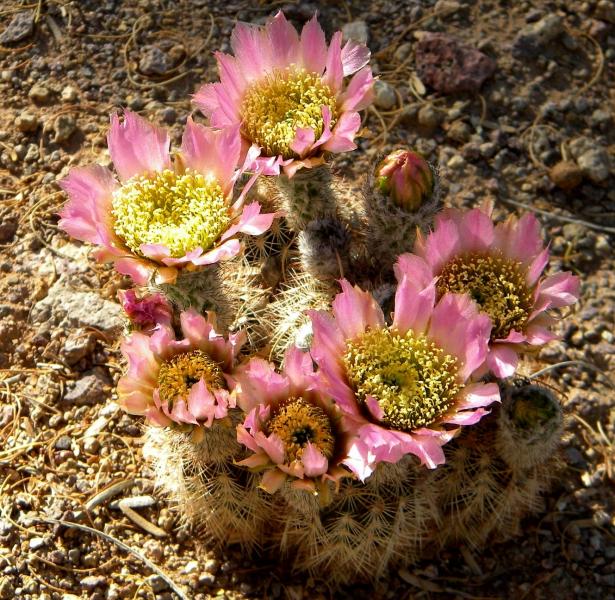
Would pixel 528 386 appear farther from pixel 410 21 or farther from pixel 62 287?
pixel 410 21

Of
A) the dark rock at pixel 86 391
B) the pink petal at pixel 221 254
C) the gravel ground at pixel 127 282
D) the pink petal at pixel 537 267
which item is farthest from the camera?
the dark rock at pixel 86 391

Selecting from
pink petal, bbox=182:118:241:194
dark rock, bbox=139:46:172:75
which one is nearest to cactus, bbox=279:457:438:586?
pink petal, bbox=182:118:241:194

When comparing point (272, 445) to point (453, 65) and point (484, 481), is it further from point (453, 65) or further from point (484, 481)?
point (453, 65)

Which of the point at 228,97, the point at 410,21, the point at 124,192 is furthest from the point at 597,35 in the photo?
the point at 124,192

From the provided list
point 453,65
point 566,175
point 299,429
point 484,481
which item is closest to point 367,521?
point 484,481

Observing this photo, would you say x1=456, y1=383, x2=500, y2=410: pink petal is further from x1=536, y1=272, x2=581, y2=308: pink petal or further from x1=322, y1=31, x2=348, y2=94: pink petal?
x1=322, y1=31, x2=348, y2=94: pink petal

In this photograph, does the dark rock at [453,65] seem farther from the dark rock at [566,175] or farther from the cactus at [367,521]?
the cactus at [367,521]

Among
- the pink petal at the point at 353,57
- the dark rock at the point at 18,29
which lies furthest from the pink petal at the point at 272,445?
the dark rock at the point at 18,29
